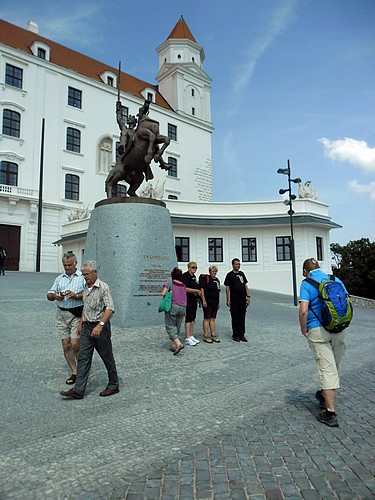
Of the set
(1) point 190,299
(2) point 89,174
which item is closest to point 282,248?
(2) point 89,174

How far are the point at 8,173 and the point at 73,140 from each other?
767cm

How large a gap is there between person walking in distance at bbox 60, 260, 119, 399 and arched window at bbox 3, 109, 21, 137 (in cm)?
3292

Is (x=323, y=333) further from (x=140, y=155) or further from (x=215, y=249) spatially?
(x=215, y=249)

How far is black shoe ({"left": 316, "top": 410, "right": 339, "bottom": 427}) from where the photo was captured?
13.2 ft

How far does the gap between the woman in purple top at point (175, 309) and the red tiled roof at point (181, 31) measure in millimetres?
50480

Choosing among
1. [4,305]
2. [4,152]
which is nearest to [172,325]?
[4,305]

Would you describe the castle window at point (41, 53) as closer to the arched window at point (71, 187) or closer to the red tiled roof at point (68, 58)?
the red tiled roof at point (68, 58)

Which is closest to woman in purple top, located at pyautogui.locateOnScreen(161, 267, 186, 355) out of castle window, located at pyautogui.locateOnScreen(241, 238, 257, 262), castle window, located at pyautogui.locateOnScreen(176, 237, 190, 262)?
castle window, located at pyautogui.locateOnScreen(176, 237, 190, 262)

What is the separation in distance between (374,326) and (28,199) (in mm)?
27910

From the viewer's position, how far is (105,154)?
3984 centimetres

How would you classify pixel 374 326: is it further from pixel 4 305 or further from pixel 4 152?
pixel 4 152

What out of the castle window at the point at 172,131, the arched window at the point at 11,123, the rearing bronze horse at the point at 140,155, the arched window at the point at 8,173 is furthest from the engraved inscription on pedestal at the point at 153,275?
the castle window at the point at 172,131

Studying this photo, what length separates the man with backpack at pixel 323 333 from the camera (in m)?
4.14

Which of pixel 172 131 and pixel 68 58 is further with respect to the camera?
pixel 172 131
